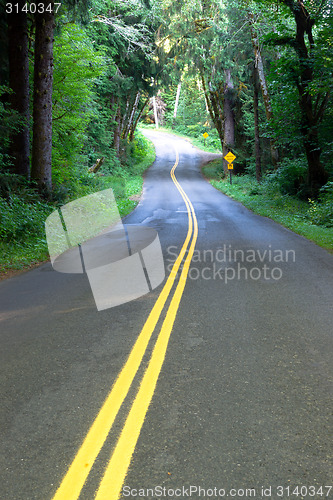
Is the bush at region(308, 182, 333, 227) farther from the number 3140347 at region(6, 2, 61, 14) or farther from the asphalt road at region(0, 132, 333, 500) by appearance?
the number 3140347 at region(6, 2, 61, 14)

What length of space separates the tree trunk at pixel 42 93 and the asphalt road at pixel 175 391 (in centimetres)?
762

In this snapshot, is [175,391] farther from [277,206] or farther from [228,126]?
[228,126]

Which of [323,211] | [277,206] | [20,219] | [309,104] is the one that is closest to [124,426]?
[20,219]

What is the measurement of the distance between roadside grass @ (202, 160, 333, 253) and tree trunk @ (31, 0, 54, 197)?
382 inches

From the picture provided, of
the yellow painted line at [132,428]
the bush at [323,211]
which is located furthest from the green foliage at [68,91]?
the yellow painted line at [132,428]

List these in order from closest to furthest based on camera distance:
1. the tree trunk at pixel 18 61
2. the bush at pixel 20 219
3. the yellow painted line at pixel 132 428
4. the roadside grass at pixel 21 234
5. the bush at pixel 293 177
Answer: the yellow painted line at pixel 132 428 < the roadside grass at pixel 21 234 < the bush at pixel 20 219 < the tree trunk at pixel 18 61 < the bush at pixel 293 177

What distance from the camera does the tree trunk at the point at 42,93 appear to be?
13750mm

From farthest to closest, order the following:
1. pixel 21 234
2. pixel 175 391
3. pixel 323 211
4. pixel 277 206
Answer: pixel 277 206 < pixel 323 211 < pixel 21 234 < pixel 175 391

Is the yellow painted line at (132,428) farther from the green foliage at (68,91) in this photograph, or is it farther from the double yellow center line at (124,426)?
the green foliage at (68,91)

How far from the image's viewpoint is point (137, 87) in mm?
31656

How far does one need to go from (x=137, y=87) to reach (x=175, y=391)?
31.4m

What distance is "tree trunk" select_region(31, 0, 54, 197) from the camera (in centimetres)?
1375

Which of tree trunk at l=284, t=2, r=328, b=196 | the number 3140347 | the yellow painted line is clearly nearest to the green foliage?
the number 3140347

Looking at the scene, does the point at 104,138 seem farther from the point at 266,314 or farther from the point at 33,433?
the point at 33,433
